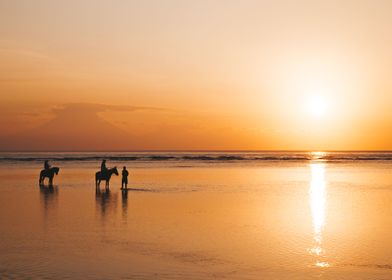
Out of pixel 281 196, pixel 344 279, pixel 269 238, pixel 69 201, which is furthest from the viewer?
pixel 281 196

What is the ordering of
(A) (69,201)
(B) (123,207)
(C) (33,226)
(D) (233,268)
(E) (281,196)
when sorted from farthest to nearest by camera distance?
(E) (281,196) → (A) (69,201) → (B) (123,207) → (C) (33,226) → (D) (233,268)

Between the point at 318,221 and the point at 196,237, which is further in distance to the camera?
the point at 318,221

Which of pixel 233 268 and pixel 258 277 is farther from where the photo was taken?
pixel 233 268

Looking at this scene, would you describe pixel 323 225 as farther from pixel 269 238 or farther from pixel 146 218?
pixel 146 218

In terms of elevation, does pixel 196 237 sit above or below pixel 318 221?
below

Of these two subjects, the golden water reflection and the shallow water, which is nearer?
the shallow water

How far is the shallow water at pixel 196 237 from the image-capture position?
9109mm

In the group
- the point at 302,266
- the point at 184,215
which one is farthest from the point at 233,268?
the point at 184,215

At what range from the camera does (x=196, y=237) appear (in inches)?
479

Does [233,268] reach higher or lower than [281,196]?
lower

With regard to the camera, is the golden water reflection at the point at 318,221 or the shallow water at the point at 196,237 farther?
the golden water reflection at the point at 318,221

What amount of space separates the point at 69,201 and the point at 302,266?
12.7 meters

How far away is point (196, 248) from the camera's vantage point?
1093 centimetres

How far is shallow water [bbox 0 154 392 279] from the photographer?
29.9 feet
